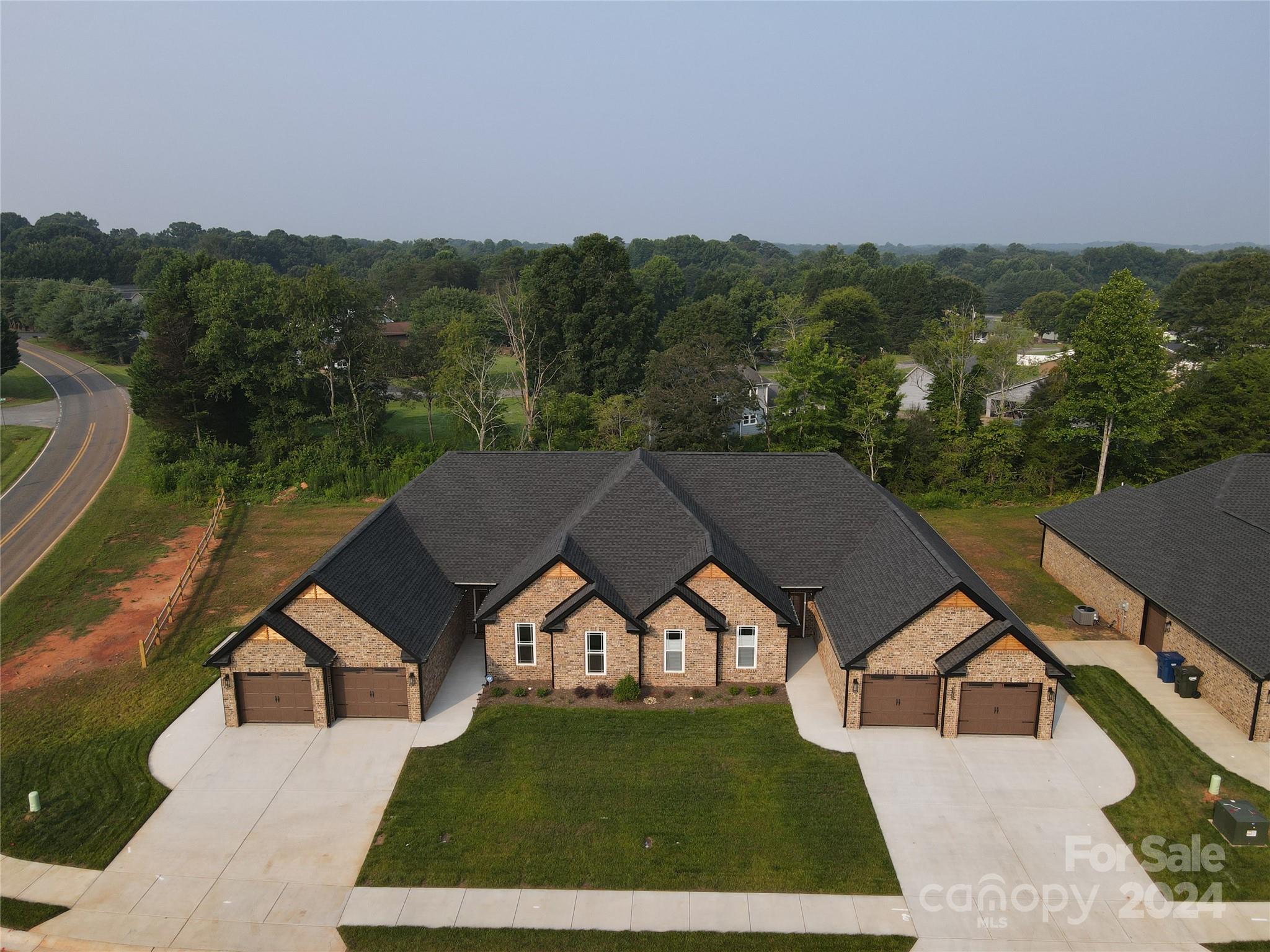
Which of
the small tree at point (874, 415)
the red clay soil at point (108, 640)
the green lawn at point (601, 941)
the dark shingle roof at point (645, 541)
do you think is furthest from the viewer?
the small tree at point (874, 415)

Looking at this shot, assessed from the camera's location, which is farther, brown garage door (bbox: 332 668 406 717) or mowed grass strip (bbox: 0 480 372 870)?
brown garage door (bbox: 332 668 406 717)

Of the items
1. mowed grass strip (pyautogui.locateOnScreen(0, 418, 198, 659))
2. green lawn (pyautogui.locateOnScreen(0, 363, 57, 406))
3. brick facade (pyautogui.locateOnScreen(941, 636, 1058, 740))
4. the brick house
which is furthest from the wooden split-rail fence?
green lawn (pyautogui.locateOnScreen(0, 363, 57, 406))

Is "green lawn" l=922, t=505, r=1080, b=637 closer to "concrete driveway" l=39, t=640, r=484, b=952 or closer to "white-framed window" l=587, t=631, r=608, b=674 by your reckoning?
"white-framed window" l=587, t=631, r=608, b=674

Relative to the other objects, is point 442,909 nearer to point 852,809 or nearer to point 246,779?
point 246,779

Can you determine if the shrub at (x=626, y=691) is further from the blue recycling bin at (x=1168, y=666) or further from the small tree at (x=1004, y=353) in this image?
the small tree at (x=1004, y=353)

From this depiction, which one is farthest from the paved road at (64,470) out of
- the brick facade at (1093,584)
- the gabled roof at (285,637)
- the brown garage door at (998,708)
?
the brick facade at (1093,584)
